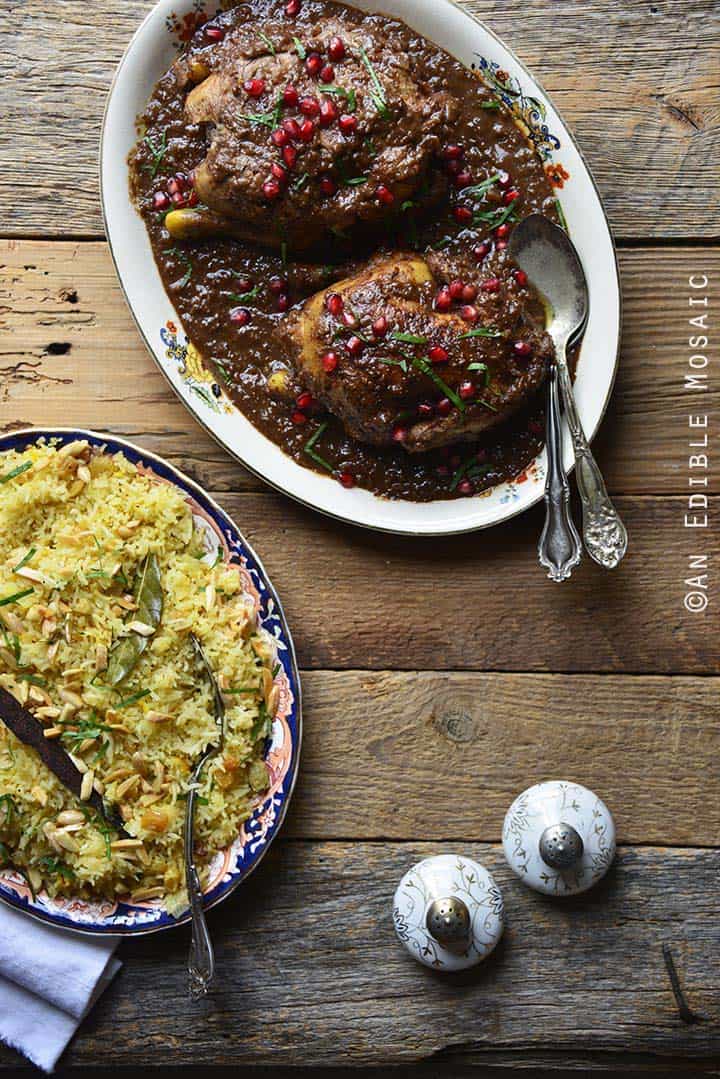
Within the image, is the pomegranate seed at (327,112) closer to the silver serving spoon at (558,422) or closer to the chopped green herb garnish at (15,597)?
the silver serving spoon at (558,422)

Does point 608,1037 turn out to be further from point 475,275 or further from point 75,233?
point 75,233

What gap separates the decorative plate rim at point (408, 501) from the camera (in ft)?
10.5

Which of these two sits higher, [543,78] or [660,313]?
[543,78]

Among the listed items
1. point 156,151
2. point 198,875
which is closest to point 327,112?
point 156,151

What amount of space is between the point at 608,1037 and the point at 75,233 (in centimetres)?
378

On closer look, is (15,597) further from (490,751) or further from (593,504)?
(593,504)

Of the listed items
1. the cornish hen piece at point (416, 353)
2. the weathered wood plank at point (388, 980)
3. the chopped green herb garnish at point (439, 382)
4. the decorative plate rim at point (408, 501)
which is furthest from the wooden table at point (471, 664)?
the chopped green herb garnish at point (439, 382)

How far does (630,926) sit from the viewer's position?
3.47m

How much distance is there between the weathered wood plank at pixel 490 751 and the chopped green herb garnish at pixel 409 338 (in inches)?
51.4

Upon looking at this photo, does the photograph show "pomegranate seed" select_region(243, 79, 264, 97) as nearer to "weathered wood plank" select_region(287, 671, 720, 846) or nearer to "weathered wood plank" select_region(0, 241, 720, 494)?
"weathered wood plank" select_region(0, 241, 720, 494)

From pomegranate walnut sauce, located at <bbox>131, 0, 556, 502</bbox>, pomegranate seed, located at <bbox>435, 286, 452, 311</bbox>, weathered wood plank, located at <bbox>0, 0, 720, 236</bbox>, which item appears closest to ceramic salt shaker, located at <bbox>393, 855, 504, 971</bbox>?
pomegranate walnut sauce, located at <bbox>131, 0, 556, 502</bbox>

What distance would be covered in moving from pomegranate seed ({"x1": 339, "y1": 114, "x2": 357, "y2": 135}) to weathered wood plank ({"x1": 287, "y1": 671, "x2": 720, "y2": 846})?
1.99 meters

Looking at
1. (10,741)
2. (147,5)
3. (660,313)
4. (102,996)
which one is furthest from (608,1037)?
(147,5)

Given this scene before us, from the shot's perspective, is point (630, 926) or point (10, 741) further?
point (630, 926)
